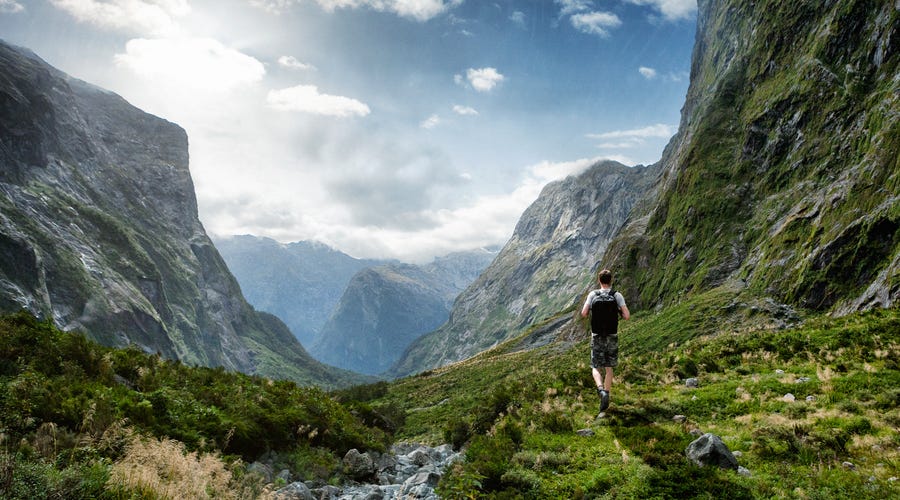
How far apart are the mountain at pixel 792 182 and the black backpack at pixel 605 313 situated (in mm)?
31412

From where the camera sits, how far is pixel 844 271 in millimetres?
42219

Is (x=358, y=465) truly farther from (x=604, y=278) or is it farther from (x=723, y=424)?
(x=723, y=424)

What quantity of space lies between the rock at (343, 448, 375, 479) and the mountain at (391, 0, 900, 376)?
38370 millimetres

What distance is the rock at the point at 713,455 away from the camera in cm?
940

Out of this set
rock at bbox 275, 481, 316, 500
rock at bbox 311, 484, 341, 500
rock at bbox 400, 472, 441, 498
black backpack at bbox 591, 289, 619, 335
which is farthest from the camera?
black backpack at bbox 591, 289, 619, 335

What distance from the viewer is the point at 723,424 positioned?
500 inches

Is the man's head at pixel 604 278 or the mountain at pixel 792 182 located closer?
the man's head at pixel 604 278

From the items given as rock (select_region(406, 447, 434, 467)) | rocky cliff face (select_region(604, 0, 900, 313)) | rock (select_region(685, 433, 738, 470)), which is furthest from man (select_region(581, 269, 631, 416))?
rocky cliff face (select_region(604, 0, 900, 313))

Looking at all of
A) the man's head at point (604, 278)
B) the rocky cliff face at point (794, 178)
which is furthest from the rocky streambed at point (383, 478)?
the rocky cliff face at point (794, 178)

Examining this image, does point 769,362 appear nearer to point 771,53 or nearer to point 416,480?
point 416,480

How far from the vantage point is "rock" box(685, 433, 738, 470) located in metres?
9.40

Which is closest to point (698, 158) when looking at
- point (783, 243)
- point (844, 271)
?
point (783, 243)

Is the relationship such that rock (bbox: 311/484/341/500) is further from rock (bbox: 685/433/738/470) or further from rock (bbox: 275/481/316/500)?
rock (bbox: 685/433/738/470)

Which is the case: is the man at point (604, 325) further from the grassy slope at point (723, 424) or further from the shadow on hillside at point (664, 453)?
the grassy slope at point (723, 424)
